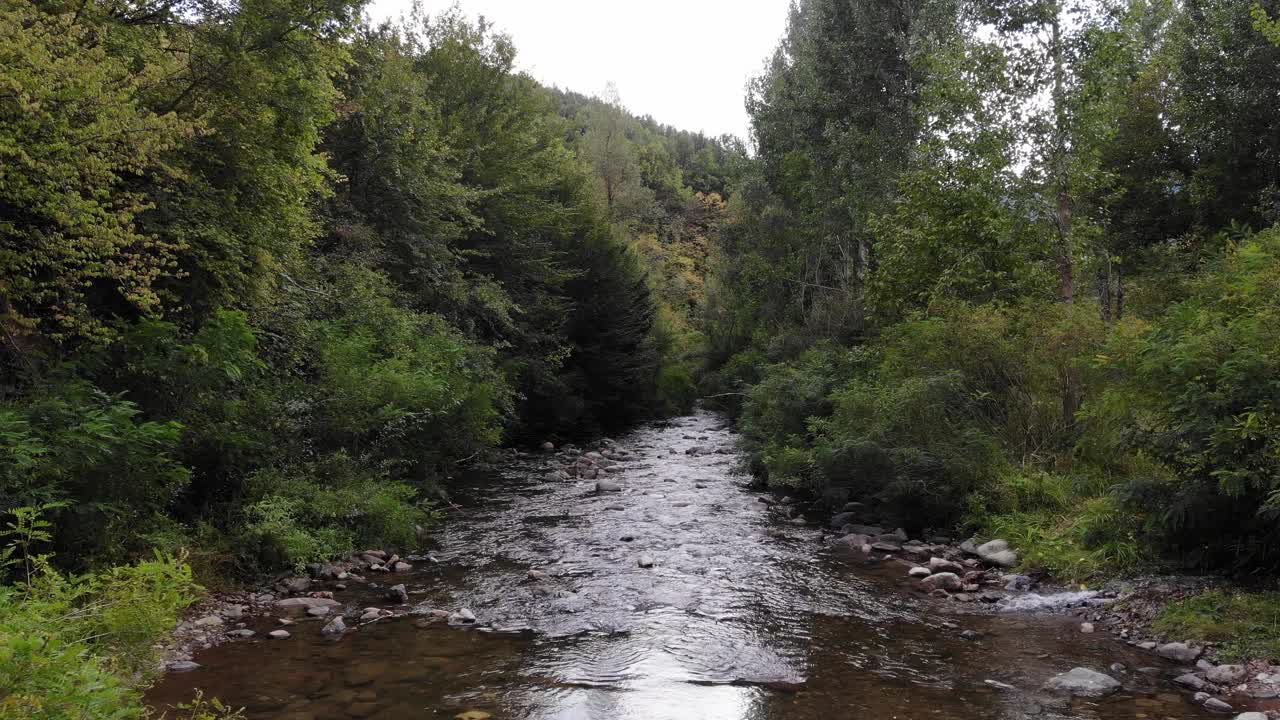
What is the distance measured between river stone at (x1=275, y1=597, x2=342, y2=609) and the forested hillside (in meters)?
8.36

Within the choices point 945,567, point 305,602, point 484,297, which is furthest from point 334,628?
point 484,297

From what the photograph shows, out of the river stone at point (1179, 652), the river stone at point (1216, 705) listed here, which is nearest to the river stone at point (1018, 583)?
the river stone at point (1179, 652)

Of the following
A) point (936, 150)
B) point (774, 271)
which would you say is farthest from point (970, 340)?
point (774, 271)

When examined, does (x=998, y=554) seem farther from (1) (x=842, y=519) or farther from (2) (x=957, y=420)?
(2) (x=957, y=420)

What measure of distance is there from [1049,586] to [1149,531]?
140cm

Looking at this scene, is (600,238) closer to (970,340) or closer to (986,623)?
(970,340)

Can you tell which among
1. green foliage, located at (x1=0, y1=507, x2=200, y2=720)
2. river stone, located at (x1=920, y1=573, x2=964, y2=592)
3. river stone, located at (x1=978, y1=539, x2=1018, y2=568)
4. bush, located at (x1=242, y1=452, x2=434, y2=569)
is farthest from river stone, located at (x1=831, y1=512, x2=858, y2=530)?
green foliage, located at (x1=0, y1=507, x2=200, y2=720)

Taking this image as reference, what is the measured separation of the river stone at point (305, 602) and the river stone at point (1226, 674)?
8.46 meters

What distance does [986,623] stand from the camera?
8078 millimetres

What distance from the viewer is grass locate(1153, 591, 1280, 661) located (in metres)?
6.39

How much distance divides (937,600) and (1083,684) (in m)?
2.68

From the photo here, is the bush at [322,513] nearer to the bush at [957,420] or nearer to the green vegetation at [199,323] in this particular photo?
the green vegetation at [199,323]

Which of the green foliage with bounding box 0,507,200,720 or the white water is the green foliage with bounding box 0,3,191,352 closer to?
the green foliage with bounding box 0,507,200,720

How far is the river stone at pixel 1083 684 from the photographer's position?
6141 mm
